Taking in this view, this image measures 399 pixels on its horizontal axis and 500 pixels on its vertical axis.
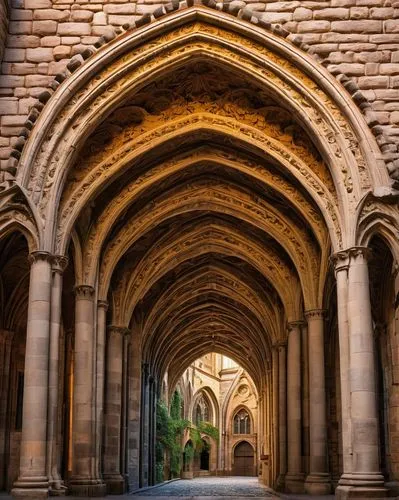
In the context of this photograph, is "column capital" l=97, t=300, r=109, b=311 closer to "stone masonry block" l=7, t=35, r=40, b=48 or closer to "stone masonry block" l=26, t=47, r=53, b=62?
"stone masonry block" l=26, t=47, r=53, b=62

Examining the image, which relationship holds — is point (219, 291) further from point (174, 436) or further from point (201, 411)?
point (201, 411)

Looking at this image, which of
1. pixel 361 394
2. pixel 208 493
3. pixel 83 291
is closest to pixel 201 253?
pixel 208 493

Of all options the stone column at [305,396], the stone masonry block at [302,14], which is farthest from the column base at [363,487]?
the stone masonry block at [302,14]

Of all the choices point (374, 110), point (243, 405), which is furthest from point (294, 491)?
point (243, 405)

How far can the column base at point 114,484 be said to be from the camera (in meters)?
20.4

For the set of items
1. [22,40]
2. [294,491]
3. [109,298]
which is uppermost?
[22,40]

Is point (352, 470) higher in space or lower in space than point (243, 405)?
lower

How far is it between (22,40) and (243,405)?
44.2 meters

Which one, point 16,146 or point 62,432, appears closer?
point 16,146

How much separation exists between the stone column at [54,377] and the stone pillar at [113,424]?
5.76 m

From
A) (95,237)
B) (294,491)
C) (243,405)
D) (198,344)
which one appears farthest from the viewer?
(243,405)

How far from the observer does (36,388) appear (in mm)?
14000

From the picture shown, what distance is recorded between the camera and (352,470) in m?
13.8

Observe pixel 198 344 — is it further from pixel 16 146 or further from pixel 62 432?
pixel 16 146
